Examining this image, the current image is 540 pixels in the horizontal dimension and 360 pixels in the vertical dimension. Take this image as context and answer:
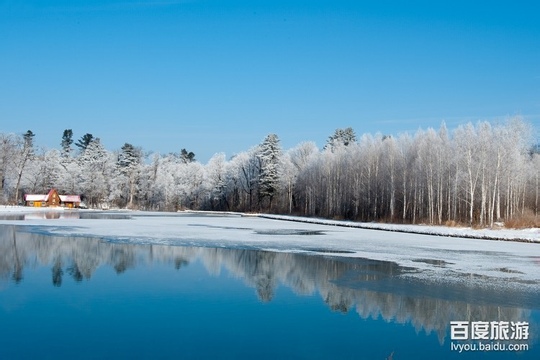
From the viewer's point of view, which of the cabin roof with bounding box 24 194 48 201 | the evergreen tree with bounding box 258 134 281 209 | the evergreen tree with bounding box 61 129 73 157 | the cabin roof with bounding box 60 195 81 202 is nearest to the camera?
the evergreen tree with bounding box 258 134 281 209

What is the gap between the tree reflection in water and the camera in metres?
11.3

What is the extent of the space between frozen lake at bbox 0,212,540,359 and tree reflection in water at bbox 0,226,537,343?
4cm

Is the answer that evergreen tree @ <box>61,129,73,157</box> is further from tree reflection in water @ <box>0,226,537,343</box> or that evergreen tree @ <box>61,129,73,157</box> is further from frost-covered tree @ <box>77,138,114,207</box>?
tree reflection in water @ <box>0,226,537,343</box>

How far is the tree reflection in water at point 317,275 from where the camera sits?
11281 mm

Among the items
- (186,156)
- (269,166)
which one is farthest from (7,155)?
(186,156)

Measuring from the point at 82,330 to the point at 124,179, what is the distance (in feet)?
325

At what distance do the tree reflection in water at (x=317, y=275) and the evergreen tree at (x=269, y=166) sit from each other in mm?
58929

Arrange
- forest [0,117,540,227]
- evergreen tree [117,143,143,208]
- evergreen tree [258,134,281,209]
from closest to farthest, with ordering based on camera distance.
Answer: forest [0,117,540,227], evergreen tree [258,134,281,209], evergreen tree [117,143,143,208]

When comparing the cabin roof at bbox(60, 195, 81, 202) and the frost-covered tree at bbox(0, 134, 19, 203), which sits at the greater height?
the frost-covered tree at bbox(0, 134, 19, 203)

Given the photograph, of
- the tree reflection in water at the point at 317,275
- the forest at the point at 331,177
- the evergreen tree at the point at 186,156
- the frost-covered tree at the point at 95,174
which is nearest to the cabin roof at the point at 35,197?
the forest at the point at 331,177

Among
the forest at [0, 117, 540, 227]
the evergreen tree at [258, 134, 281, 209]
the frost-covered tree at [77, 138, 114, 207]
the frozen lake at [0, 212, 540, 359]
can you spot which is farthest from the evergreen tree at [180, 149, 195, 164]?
the frozen lake at [0, 212, 540, 359]

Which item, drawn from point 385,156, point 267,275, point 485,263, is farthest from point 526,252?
point 385,156

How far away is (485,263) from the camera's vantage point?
19.8m

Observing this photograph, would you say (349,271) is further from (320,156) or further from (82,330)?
(320,156)
